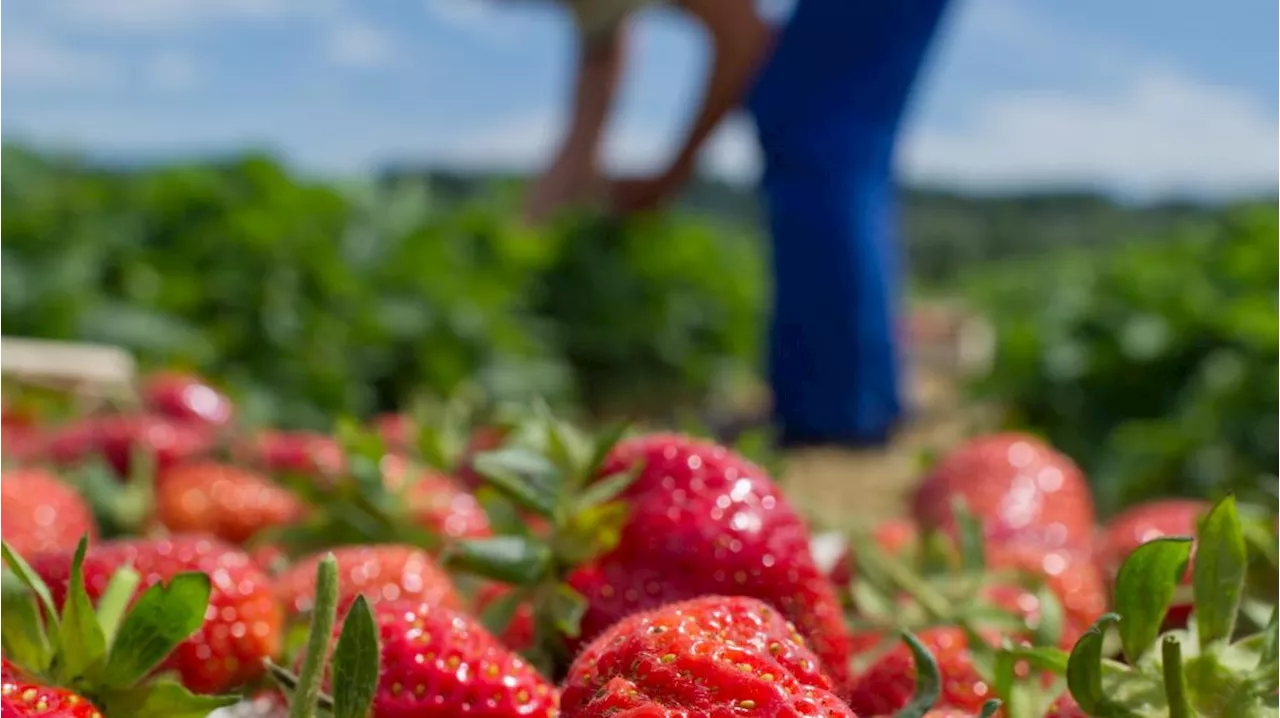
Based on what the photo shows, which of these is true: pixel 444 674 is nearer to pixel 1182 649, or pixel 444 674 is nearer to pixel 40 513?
pixel 1182 649

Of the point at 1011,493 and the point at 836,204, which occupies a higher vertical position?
the point at 1011,493

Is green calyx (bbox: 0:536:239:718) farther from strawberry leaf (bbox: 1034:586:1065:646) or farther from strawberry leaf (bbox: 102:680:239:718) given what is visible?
strawberry leaf (bbox: 1034:586:1065:646)

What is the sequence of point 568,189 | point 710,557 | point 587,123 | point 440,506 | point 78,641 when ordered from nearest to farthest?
point 78,641 < point 710,557 < point 440,506 < point 587,123 < point 568,189

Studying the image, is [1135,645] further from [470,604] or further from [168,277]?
[168,277]

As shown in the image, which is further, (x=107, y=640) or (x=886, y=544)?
(x=886, y=544)

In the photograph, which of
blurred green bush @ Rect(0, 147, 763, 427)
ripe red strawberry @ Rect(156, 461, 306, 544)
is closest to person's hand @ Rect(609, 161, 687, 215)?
blurred green bush @ Rect(0, 147, 763, 427)

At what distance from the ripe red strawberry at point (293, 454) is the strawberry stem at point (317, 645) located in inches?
36.7

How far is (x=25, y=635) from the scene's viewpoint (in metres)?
0.90

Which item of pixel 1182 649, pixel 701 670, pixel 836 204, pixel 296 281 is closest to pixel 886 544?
pixel 1182 649

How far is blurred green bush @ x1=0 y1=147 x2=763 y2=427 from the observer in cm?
554

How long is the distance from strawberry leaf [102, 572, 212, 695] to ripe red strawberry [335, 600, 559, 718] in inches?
5.3

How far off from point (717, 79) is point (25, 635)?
276 inches

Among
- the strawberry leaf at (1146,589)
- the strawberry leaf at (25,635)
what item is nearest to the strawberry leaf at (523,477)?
the strawberry leaf at (25,635)

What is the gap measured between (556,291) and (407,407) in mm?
2235
